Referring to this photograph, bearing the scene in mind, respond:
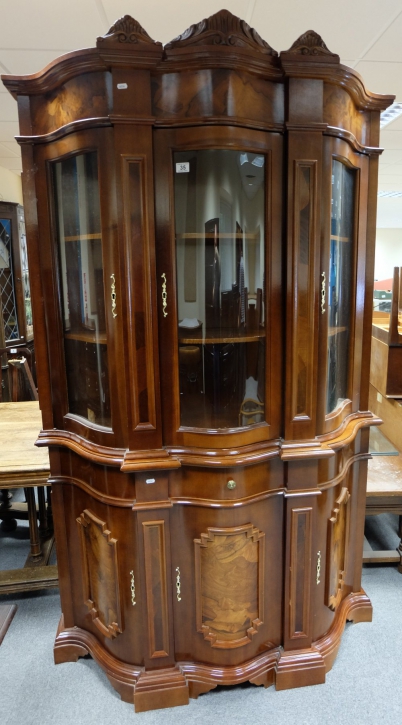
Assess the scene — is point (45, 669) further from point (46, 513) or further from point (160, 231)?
point (160, 231)

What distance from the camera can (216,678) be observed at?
5.43ft

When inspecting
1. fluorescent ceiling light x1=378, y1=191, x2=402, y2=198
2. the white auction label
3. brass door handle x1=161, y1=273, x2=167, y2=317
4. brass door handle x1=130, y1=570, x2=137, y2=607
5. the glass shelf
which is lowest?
brass door handle x1=130, y1=570, x2=137, y2=607

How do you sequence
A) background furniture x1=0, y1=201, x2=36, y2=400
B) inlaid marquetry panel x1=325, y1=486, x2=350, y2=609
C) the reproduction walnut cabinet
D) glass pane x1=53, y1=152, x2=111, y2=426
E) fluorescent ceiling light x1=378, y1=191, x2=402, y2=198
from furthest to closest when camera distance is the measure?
1. fluorescent ceiling light x1=378, y1=191, x2=402, y2=198
2. background furniture x1=0, y1=201, x2=36, y2=400
3. inlaid marquetry panel x1=325, y1=486, x2=350, y2=609
4. glass pane x1=53, y1=152, x2=111, y2=426
5. the reproduction walnut cabinet

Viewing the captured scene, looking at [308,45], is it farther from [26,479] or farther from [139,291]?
[26,479]

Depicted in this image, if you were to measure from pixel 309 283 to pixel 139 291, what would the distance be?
1.79 feet

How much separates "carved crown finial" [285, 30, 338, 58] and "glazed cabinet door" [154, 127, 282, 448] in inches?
9.1

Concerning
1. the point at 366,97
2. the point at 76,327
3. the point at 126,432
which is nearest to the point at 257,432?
the point at 126,432

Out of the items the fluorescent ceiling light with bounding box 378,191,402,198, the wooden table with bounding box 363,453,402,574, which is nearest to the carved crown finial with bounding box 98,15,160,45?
the wooden table with bounding box 363,453,402,574

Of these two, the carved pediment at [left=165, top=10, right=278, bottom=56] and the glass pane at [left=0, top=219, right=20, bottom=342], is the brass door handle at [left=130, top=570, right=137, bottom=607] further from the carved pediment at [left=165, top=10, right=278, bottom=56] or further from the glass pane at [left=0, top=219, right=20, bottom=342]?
the glass pane at [left=0, top=219, right=20, bottom=342]

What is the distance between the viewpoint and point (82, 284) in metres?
1.55

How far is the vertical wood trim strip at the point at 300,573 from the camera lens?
5.38 ft

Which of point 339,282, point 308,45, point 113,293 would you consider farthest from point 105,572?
point 308,45

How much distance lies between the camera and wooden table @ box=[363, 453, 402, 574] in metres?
2.28

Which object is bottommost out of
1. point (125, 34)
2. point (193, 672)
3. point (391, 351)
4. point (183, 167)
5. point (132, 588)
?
point (193, 672)
